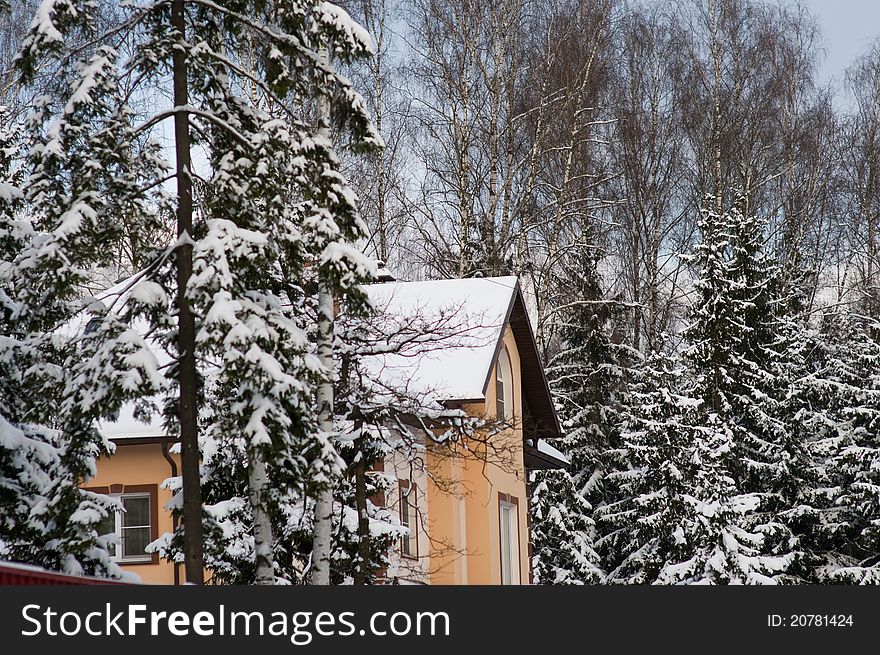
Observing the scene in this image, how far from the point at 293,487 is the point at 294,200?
537 cm

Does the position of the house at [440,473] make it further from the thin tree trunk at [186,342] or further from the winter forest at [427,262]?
the thin tree trunk at [186,342]

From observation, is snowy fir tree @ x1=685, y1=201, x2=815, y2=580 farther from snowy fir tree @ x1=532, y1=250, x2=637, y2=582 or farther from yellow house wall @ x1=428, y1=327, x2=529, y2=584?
yellow house wall @ x1=428, y1=327, x2=529, y2=584

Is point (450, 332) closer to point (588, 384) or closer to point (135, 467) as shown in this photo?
point (135, 467)

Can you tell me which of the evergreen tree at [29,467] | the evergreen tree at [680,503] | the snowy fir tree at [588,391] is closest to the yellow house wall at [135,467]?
the evergreen tree at [29,467]

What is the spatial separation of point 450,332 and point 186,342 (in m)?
6.33

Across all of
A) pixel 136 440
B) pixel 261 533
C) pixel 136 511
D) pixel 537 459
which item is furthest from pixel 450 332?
pixel 537 459

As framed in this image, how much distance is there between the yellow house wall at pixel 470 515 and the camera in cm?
2108

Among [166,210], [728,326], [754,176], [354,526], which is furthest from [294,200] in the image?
[754,176]

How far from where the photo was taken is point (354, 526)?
1797 cm

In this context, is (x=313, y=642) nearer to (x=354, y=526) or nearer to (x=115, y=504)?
(x=115, y=504)

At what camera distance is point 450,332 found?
60.1 ft

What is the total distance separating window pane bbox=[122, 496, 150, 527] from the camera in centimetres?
2114

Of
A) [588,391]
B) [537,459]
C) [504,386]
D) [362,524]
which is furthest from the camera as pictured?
[588,391]

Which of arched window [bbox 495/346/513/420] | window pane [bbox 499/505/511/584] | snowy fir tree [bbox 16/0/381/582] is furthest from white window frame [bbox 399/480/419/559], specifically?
snowy fir tree [bbox 16/0/381/582]
